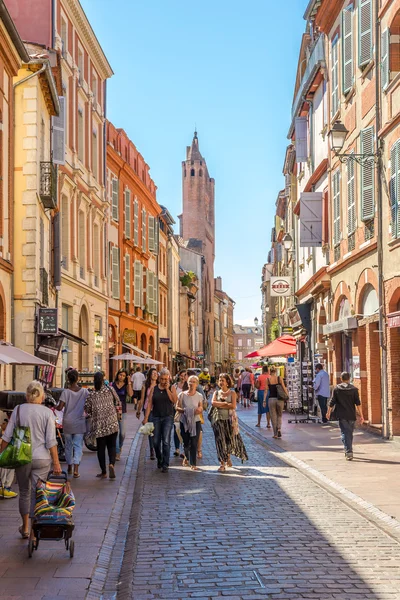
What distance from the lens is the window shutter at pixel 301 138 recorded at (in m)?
32.5

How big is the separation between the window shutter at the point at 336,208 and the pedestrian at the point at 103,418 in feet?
42.7

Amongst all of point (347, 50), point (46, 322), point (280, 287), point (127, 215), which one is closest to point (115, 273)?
point (127, 215)

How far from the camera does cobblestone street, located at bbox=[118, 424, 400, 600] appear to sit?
691cm

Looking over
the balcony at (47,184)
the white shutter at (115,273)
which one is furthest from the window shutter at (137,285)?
the balcony at (47,184)

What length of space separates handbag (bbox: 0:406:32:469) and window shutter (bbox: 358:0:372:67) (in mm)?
15275

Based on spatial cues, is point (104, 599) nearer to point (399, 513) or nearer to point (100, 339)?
point (399, 513)

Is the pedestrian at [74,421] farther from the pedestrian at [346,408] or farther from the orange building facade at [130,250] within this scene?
the orange building facade at [130,250]

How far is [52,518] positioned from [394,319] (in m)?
11.6

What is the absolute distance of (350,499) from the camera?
11.4 m

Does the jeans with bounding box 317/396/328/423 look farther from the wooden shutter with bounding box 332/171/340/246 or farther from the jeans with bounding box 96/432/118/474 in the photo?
the jeans with bounding box 96/432/118/474

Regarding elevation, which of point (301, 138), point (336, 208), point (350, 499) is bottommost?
point (350, 499)

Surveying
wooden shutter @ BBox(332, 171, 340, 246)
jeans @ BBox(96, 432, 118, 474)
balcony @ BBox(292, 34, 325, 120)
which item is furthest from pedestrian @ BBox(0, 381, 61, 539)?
balcony @ BBox(292, 34, 325, 120)

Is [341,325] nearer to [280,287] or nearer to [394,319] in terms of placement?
[394,319]

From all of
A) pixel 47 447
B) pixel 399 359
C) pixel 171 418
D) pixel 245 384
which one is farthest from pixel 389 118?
pixel 245 384
